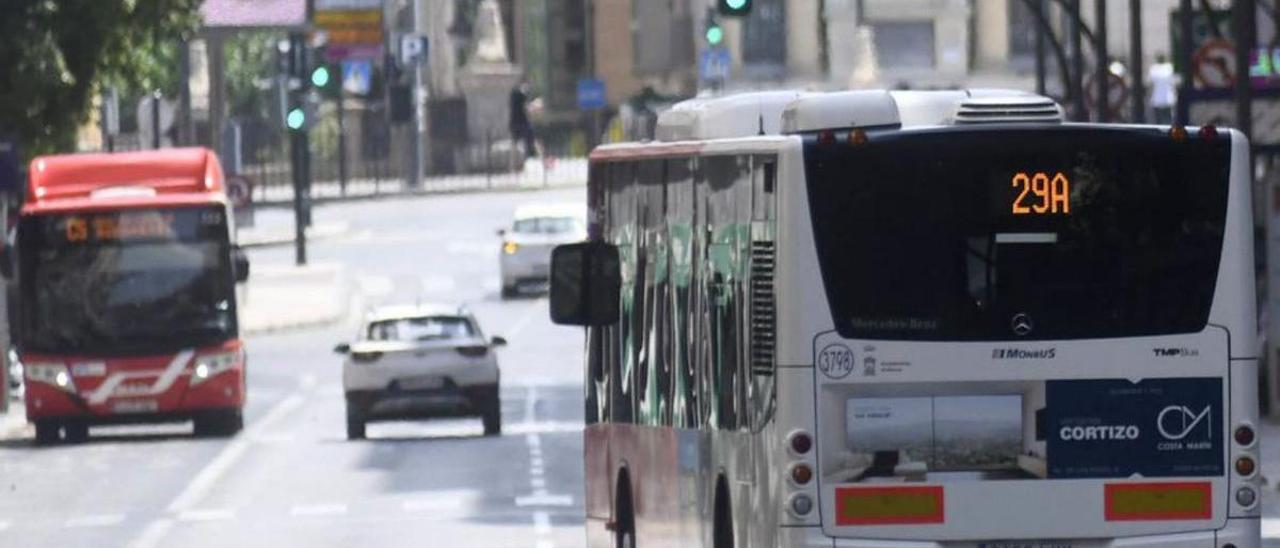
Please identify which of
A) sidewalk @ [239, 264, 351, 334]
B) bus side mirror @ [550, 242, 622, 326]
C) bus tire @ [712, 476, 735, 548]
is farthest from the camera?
sidewalk @ [239, 264, 351, 334]

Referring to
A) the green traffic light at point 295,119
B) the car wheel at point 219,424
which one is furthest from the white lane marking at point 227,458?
the green traffic light at point 295,119

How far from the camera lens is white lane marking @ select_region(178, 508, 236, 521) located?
29281mm

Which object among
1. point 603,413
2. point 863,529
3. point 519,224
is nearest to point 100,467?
point 603,413

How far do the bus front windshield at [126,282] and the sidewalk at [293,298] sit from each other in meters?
17.3

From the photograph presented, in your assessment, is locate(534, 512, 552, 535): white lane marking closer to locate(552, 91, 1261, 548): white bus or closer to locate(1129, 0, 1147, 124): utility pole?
locate(552, 91, 1261, 548): white bus

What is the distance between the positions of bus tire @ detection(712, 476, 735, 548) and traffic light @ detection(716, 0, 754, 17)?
17226 mm

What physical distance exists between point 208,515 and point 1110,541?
1558cm

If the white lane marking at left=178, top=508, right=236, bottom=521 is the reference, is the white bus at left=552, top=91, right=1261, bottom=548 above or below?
above

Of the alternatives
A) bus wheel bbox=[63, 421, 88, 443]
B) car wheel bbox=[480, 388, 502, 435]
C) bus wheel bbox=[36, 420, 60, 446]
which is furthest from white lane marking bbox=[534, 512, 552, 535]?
bus wheel bbox=[63, 421, 88, 443]

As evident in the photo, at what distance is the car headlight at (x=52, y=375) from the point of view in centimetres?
3994

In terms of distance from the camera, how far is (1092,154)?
15.0 m

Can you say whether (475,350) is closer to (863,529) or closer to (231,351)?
(231,351)

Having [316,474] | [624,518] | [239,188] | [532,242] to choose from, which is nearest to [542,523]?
[316,474]

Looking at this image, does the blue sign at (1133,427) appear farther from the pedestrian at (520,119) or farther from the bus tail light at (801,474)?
the pedestrian at (520,119)
